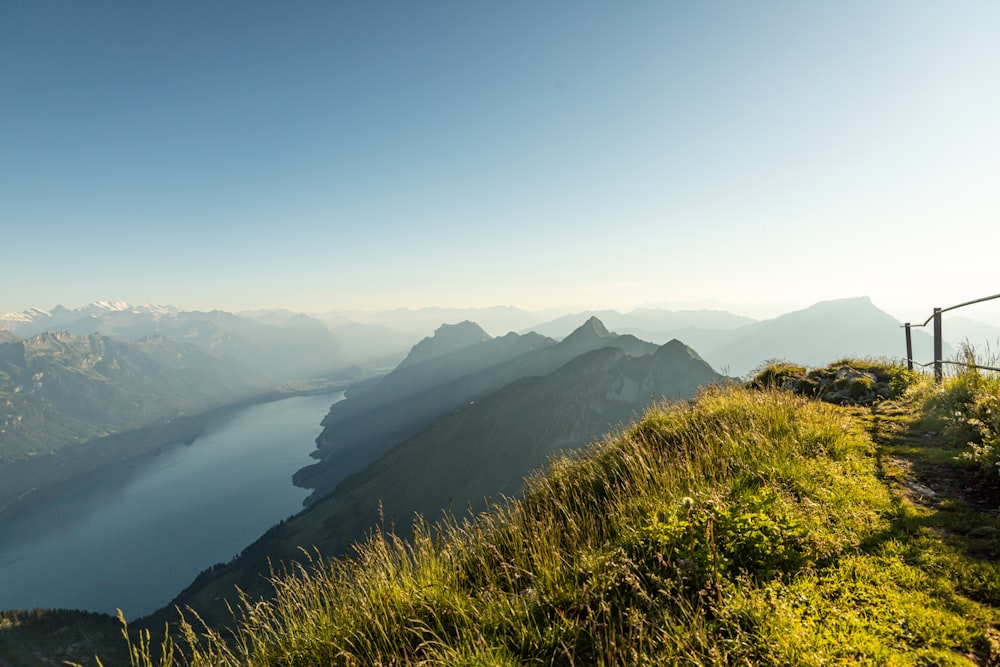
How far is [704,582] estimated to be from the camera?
4.27 m

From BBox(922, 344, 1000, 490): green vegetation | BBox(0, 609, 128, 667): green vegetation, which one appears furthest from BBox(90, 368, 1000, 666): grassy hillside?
BBox(0, 609, 128, 667): green vegetation

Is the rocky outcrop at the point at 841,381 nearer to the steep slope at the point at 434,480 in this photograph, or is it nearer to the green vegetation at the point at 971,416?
the green vegetation at the point at 971,416

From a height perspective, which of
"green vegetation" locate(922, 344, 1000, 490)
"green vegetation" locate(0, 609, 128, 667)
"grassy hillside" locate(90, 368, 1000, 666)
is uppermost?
"green vegetation" locate(922, 344, 1000, 490)

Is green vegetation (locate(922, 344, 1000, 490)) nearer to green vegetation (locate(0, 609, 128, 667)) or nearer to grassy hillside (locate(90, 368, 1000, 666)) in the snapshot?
grassy hillside (locate(90, 368, 1000, 666))

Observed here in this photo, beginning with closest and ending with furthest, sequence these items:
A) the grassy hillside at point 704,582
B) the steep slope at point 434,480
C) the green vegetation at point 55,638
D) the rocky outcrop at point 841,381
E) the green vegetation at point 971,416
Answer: the grassy hillside at point 704,582 → the green vegetation at point 971,416 → the rocky outcrop at point 841,381 → the green vegetation at point 55,638 → the steep slope at point 434,480

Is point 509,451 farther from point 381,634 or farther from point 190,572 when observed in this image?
point 381,634

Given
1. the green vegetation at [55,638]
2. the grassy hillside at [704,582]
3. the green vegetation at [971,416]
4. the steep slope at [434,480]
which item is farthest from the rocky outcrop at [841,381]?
the green vegetation at [55,638]

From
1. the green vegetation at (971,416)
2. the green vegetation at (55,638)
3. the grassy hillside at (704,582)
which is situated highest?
the green vegetation at (971,416)

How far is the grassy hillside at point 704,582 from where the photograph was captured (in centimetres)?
365

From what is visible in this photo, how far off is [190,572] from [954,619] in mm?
259708

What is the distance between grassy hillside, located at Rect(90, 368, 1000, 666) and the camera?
3.65 m

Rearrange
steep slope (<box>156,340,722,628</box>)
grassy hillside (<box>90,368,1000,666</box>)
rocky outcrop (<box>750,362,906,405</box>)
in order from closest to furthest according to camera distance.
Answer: grassy hillside (<box>90,368,1000,666</box>), rocky outcrop (<box>750,362,906,405</box>), steep slope (<box>156,340,722,628</box>)

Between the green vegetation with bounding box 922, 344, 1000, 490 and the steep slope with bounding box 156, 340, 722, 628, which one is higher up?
the green vegetation with bounding box 922, 344, 1000, 490

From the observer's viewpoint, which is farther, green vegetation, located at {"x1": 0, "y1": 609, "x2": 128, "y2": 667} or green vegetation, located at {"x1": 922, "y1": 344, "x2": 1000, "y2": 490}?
green vegetation, located at {"x1": 0, "y1": 609, "x2": 128, "y2": 667}
